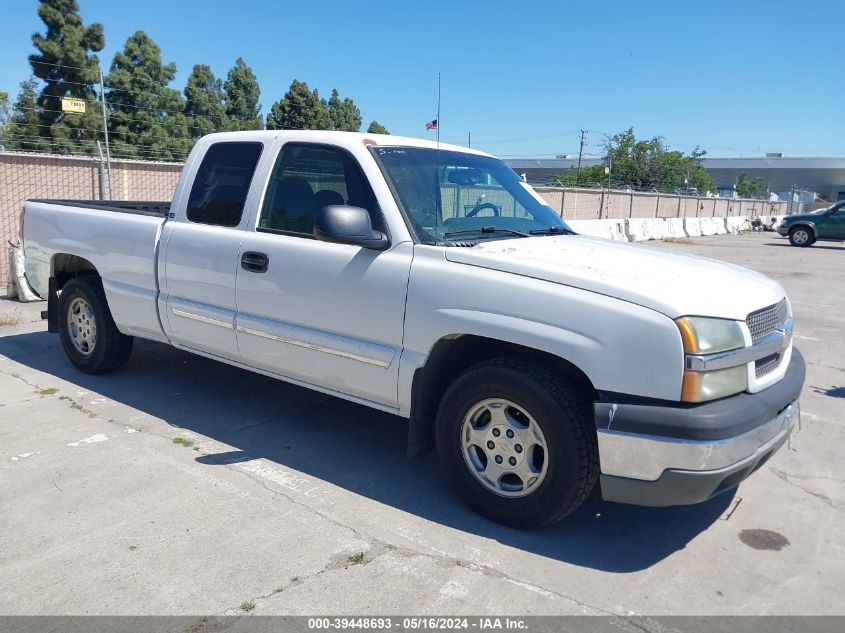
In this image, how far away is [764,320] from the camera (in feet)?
11.2

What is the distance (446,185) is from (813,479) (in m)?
2.92

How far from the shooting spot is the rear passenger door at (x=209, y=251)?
4602 mm

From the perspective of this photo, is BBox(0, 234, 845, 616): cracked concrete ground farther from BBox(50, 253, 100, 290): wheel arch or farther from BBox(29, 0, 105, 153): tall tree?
BBox(29, 0, 105, 153): tall tree

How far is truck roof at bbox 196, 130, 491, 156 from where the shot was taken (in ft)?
13.9

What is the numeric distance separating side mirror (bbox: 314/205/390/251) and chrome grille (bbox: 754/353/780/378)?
202cm

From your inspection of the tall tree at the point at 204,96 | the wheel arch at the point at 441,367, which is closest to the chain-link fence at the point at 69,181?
the wheel arch at the point at 441,367

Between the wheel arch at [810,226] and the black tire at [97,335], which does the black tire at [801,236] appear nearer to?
the wheel arch at [810,226]

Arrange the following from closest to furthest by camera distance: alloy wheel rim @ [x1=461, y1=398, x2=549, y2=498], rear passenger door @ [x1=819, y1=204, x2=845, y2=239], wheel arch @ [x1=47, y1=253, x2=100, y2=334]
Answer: alloy wheel rim @ [x1=461, y1=398, x2=549, y2=498]
wheel arch @ [x1=47, y1=253, x2=100, y2=334]
rear passenger door @ [x1=819, y1=204, x2=845, y2=239]

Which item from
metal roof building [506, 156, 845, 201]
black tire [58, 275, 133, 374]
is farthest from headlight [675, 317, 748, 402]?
metal roof building [506, 156, 845, 201]

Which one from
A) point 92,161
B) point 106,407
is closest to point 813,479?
point 106,407

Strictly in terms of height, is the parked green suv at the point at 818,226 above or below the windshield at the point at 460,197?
below

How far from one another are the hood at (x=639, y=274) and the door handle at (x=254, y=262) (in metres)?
1.32

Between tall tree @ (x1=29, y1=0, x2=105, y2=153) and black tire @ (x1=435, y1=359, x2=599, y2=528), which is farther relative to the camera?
tall tree @ (x1=29, y1=0, x2=105, y2=153)

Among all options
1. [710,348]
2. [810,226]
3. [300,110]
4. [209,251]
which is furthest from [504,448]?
[300,110]
